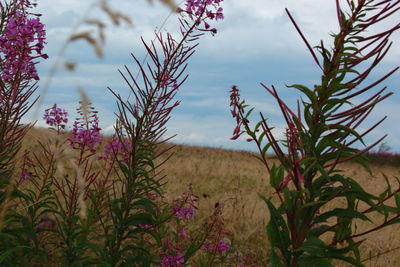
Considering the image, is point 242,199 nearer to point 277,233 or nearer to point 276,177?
point 277,233

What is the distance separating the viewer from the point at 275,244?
258 centimetres

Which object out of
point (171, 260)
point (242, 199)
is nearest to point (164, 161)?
point (171, 260)

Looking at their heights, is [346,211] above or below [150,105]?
below

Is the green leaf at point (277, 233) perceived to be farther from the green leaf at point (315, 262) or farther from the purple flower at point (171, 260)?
the purple flower at point (171, 260)

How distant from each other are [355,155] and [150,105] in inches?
59.6

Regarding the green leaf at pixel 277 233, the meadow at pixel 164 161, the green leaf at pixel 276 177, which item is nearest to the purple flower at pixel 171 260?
the meadow at pixel 164 161

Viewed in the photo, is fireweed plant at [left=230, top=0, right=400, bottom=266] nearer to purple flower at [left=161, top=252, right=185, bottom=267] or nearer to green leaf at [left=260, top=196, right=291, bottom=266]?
green leaf at [left=260, top=196, right=291, bottom=266]

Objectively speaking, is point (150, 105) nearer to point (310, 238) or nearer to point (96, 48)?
point (310, 238)

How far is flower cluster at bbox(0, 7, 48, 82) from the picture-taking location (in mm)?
3021

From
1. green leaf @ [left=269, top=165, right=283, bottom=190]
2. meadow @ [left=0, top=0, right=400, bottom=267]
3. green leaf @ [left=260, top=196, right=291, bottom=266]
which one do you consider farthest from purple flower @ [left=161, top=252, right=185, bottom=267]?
green leaf @ [left=269, top=165, right=283, bottom=190]

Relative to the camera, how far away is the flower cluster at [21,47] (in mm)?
3021

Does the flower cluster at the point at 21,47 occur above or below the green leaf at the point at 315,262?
above

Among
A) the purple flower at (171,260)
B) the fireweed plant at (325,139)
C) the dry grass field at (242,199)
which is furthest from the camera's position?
the dry grass field at (242,199)

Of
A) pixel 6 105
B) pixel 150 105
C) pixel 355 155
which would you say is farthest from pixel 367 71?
pixel 6 105
